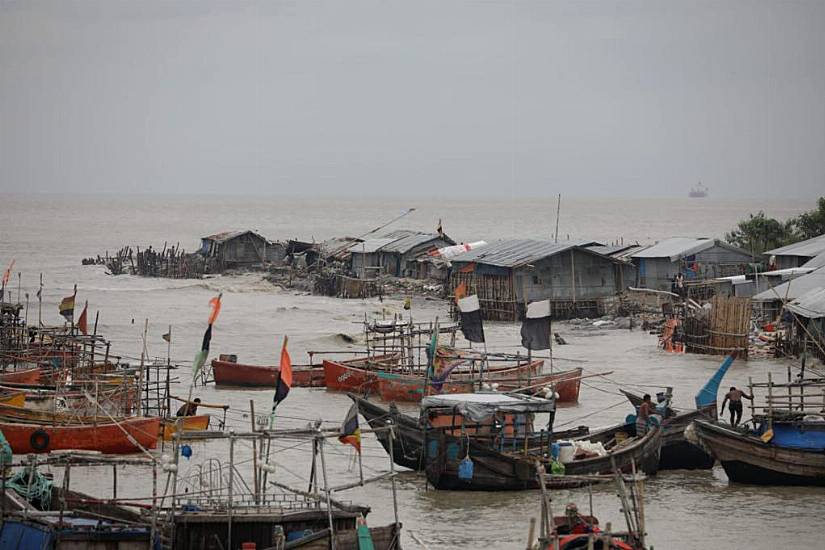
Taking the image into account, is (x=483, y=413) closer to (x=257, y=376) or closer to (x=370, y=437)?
(x=370, y=437)

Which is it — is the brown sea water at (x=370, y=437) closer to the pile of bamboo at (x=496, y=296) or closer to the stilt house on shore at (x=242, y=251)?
the pile of bamboo at (x=496, y=296)

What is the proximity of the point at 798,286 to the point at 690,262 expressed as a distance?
1174 cm

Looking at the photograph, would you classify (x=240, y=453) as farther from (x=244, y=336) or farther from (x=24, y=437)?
(x=244, y=336)

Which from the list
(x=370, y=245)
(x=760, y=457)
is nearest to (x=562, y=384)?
(x=760, y=457)

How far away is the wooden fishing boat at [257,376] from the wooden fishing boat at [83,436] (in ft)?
27.7

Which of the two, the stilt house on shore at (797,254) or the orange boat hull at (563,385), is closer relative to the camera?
the orange boat hull at (563,385)

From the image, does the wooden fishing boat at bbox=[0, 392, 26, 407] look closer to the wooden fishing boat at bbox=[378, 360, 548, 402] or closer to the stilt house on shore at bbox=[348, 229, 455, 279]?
the wooden fishing boat at bbox=[378, 360, 548, 402]

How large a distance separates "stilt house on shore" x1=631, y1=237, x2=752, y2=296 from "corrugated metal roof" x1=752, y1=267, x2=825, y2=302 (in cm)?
1010

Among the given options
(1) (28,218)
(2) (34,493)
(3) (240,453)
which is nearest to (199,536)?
(2) (34,493)

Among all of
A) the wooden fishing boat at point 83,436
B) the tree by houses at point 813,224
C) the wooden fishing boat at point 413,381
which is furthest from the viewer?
the tree by houses at point 813,224

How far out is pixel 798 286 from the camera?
103 feet

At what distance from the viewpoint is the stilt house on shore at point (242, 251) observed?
61406 millimetres

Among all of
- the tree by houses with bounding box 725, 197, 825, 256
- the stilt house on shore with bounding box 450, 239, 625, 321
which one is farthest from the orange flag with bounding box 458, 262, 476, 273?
the tree by houses with bounding box 725, 197, 825, 256

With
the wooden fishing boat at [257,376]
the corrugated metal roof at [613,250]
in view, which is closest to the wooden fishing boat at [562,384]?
the wooden fishing boat at [257,376]
